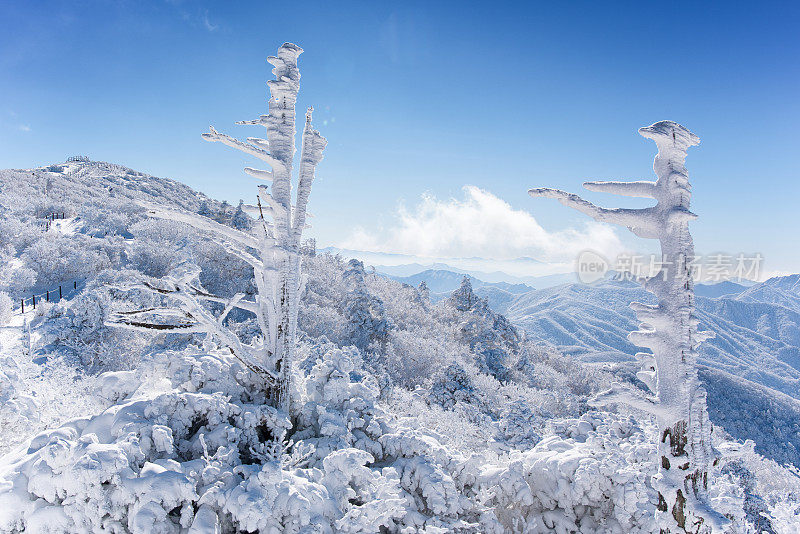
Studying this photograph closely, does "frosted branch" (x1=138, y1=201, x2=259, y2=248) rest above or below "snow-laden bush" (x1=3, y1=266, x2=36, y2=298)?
above

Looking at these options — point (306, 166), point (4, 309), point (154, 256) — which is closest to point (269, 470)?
point (306, 166)

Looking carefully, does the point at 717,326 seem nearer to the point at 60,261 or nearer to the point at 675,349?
the point at 675,349

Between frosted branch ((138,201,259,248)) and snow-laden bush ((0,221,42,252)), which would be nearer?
frosted branch ((138,201,259,248))

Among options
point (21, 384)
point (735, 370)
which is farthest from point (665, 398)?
point (735, 370)

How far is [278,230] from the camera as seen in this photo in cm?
515

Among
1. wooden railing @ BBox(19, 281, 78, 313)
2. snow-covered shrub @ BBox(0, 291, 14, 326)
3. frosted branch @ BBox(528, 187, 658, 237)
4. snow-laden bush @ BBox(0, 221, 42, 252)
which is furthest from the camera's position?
snow-laden bush @ BBox(0, 221, 42, 252)

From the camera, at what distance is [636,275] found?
352cm

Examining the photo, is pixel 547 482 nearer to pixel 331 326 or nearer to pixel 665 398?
pixel 665 398

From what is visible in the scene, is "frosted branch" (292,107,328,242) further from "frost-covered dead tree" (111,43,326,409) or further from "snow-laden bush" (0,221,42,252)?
"snow-laden bush" (0,221,42,252)

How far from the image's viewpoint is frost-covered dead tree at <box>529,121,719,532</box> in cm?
324

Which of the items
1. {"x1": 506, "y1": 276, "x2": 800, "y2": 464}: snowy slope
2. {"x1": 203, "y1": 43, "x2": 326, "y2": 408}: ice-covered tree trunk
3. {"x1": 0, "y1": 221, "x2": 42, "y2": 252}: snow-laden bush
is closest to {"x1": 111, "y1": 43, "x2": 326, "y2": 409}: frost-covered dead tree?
{"x1": 203, "y1": 43, "x2": 326, "y2": 408}: ice-covered tree trunk

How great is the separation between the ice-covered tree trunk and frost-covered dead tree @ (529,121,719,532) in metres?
3.90

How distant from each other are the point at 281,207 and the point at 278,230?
1.05 feet

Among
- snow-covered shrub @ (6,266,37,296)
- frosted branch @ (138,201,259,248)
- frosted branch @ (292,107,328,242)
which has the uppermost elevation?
frosted branch @ (292,107,328,242)
